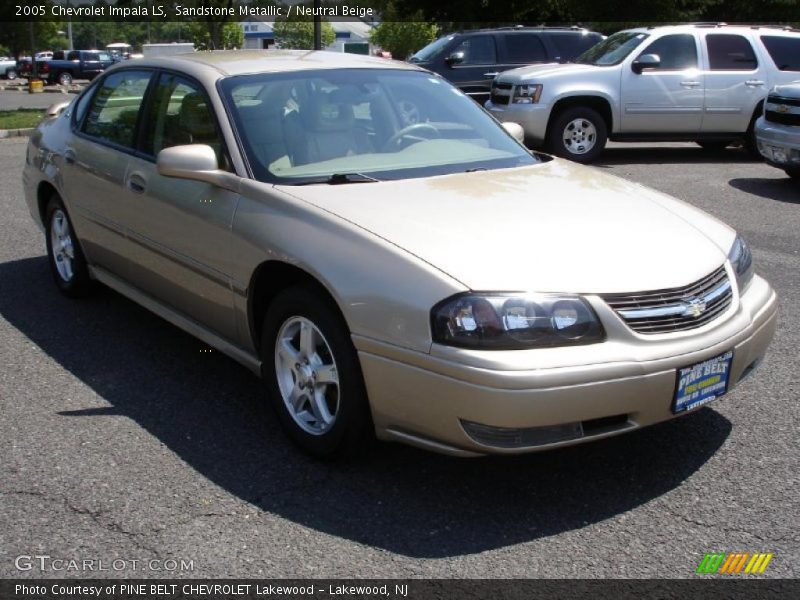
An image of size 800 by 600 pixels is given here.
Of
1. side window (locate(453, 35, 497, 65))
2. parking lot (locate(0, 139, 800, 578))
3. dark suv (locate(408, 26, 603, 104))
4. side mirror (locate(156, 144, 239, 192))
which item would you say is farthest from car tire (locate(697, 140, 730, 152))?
side mirror (locate(156, 144, 239, 192))

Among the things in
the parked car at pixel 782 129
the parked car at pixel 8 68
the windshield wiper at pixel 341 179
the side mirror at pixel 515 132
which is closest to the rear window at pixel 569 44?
the parked car at pixel 782 129

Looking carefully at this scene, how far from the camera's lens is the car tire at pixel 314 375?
11.9 ft

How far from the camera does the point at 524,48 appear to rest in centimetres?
1619

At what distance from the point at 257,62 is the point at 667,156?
405 inches

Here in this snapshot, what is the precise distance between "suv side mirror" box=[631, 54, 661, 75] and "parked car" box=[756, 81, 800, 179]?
2138 mm

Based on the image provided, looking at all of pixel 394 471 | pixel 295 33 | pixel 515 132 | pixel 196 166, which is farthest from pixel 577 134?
pixel 295 33

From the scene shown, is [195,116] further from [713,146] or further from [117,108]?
[713,146]

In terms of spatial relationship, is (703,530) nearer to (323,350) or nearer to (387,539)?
(387,539)

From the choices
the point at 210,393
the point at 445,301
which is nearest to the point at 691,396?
the point at 445,301

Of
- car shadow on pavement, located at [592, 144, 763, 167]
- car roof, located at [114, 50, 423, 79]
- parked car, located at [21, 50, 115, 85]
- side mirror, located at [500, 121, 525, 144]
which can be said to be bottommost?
parked car, located at [21, 50, 115, 85]

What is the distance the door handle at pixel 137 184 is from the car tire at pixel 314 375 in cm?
130

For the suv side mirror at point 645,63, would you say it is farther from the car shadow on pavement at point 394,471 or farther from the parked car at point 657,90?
the car shadow on pavement at point 394,471

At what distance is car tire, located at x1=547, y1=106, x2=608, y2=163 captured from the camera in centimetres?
1284

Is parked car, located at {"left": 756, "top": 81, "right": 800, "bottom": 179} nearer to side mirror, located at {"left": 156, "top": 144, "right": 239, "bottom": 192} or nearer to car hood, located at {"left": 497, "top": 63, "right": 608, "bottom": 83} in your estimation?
car hood, located at {"left": 497, "top": 63, "right": 608, "bottom": 83}
